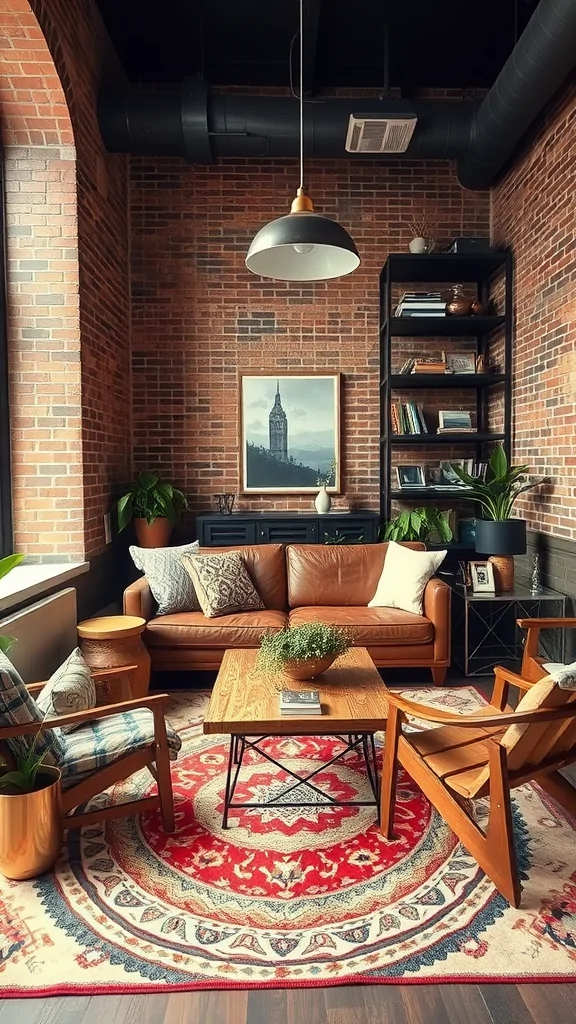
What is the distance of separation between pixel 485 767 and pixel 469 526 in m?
3.44

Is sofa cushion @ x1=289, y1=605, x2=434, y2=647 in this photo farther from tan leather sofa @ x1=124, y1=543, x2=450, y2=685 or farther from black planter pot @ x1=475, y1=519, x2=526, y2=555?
black planter pot @ x1=475, y1=519, x2=526, y2=555

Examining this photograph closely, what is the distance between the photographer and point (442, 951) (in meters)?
1.96

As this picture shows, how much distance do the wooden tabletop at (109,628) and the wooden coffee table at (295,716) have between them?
Result: 0.72 meters

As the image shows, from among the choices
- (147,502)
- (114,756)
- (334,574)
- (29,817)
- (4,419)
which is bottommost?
(29,817)

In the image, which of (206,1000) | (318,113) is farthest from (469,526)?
(206,1000)

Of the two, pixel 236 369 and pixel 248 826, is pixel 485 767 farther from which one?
pixel 236 369

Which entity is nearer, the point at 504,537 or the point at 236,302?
the point at 504,537

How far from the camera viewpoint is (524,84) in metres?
3.93

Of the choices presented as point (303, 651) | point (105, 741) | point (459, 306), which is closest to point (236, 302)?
point (459, 306)

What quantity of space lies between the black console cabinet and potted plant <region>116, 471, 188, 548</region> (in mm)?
295

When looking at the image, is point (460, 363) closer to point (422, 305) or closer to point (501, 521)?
point (422, 305)

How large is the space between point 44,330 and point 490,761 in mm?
3539

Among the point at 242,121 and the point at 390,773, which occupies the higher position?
the point at 242,121

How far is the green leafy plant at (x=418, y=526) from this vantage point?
515 cm
